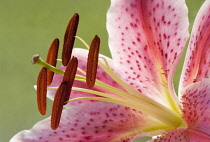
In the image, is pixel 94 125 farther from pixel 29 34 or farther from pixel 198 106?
pixel 29 34

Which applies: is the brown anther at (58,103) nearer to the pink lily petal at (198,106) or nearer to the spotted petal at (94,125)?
the spotted petal at (94,125)

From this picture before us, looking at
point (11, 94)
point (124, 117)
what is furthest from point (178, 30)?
point (11, 94)

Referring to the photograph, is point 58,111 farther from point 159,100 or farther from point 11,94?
point 11,94

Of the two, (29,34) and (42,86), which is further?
(29,34)

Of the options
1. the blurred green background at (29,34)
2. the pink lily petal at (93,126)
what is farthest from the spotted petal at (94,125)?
the blurred green background at (29,34)

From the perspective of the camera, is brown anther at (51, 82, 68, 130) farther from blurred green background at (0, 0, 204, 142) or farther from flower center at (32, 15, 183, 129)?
blurred green background at (0, 0, 204, 142)

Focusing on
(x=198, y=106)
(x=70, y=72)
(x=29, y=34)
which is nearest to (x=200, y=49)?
(x=198, y=106)
